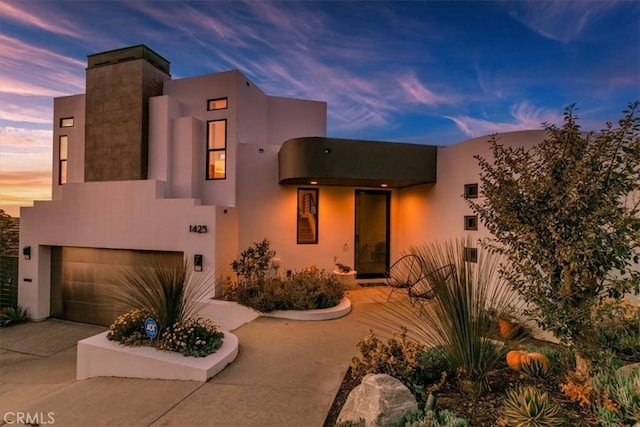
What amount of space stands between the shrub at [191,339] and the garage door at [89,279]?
4.09 meters

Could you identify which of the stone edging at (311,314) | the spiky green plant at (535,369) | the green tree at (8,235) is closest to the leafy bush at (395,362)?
the spiky green plant at (535,369)

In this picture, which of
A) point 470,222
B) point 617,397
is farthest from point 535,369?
point 470,222

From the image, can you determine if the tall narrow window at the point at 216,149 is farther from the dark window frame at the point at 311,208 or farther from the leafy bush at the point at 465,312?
the leafy bush at the point at 465,312

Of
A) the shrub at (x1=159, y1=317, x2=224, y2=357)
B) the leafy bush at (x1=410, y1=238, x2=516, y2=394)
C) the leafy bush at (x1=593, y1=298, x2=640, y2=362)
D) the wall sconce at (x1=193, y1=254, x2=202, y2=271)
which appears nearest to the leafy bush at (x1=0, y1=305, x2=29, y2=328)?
the wall sconce at (x1=193, y1=254, x2=202, y2=271)

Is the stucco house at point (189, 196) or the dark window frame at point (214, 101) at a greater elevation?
the dark window frame at point (214, 101)

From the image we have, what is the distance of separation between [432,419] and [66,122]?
13.1m

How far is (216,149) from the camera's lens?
8.80 m

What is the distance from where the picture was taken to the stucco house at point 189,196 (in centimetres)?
776

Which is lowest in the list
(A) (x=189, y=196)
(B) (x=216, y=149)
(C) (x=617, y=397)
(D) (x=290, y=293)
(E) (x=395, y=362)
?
(D) (x=290, y=293)

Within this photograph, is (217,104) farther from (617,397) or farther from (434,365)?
(617,397)

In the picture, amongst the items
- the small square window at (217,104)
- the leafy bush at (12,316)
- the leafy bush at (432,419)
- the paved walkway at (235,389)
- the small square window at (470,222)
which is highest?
the small square window at (217,104)

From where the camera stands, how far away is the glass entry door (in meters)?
9.17

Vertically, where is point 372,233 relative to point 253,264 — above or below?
above

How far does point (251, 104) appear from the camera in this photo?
9.09 m
